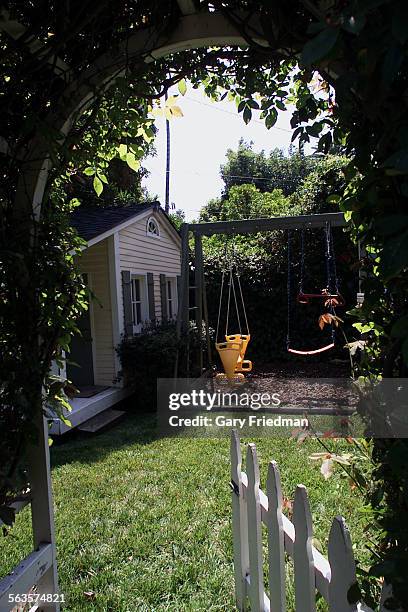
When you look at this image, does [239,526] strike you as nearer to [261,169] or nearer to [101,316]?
[101,316]

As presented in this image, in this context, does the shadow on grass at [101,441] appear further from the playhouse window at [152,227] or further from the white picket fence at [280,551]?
the playhouse window at [152,227]

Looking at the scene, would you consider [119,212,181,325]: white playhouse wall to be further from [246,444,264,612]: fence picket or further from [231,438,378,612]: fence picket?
[246,444,264,612]: fence picket

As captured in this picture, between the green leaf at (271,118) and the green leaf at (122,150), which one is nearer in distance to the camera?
the green leaf at (271,118)

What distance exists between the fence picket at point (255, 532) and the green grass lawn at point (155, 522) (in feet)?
0.81

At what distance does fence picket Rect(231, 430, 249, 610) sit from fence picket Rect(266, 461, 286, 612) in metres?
0.44

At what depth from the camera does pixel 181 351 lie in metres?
7.02

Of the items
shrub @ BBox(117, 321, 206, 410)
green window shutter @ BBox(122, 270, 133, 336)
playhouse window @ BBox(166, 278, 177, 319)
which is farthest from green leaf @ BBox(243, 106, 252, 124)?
playhouse window @ BBox(166, 278, 177, 319)

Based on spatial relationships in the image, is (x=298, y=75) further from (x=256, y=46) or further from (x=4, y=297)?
(x=4, y=297)

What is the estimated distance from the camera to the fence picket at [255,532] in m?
1.77

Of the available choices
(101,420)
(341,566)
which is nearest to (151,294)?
(101,420)

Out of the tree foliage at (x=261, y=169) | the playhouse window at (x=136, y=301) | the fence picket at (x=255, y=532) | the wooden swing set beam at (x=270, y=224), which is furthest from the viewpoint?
the tree foliage at (x=261, y=169)

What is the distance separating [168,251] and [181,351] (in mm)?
4443

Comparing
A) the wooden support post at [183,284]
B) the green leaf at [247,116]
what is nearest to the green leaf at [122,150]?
the green leaf at [247,116]

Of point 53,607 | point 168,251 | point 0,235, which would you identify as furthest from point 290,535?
point 168,251
